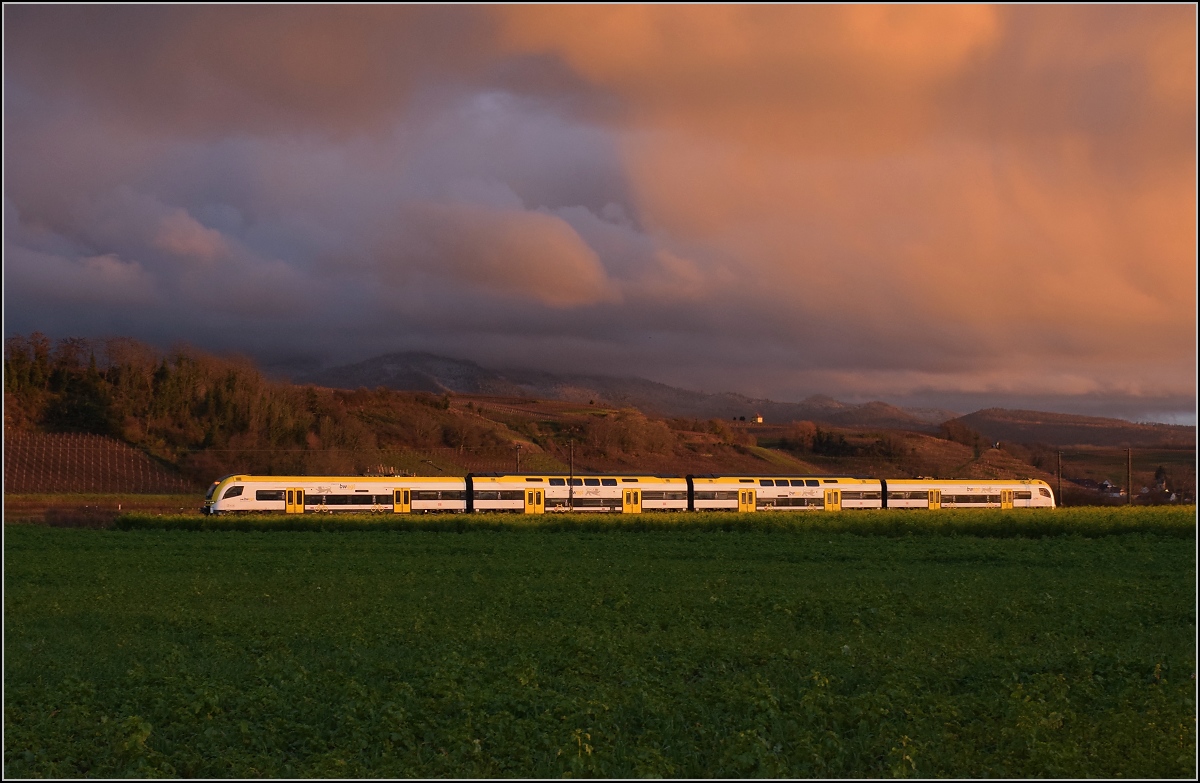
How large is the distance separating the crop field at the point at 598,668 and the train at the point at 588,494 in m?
22.6

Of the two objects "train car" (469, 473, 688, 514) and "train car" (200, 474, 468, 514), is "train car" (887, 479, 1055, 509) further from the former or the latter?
"train car" (200, 474, 468, 514)

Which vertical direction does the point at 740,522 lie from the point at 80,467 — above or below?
below

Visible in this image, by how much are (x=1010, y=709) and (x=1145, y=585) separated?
16344mm

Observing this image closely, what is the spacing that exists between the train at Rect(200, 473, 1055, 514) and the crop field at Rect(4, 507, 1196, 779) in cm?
2260

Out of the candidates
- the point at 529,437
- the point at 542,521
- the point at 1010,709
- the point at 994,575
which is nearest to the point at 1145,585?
the point at 994,575

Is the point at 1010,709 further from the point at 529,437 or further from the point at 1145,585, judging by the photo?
the point at 529,437

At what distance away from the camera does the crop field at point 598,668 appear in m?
11.4

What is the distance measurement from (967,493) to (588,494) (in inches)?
1044

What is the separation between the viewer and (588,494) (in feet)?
195

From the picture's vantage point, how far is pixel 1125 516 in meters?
49.1

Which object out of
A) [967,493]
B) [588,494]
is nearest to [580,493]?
[588,494]

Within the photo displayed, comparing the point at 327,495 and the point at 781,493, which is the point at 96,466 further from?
the point at 781,493

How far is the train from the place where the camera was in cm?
5622

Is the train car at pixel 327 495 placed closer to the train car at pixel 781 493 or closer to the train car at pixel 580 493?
the train car at pixel 580 493
